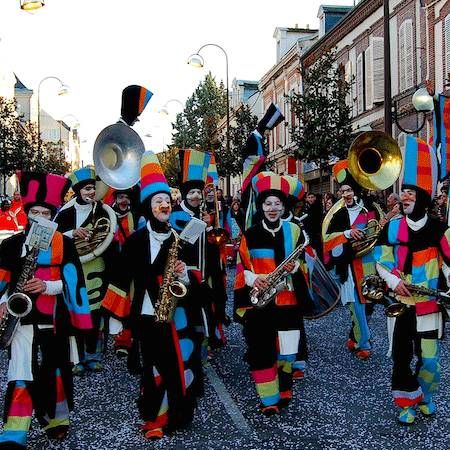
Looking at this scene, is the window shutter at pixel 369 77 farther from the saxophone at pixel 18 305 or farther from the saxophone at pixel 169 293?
the saxophone at pixel 18 305

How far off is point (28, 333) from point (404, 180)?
2.90m

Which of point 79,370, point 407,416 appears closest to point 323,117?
point 79,370

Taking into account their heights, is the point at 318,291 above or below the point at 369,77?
below

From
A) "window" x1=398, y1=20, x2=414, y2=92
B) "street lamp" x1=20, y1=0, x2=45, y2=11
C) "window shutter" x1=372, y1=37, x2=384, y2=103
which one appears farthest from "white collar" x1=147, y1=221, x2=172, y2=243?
"window shutter" x1=372, y1=37, x2=384, y2=103

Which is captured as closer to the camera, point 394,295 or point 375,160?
point 394,295

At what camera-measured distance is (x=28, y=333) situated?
476 centimetres

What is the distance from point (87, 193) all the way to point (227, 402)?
254 centimetres

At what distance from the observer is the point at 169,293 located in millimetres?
5145

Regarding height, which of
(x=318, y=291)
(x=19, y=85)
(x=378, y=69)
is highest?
(x=19, y=85)

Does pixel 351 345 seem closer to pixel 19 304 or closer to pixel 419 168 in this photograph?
pixel 419 168

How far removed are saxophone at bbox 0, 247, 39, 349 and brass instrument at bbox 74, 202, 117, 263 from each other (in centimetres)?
220

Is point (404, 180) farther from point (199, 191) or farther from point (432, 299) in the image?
point (199, 191)

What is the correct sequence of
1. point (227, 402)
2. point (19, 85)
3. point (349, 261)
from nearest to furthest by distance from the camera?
1. point (227, 402)
2. point (349, 261)
3. point (19, 85)

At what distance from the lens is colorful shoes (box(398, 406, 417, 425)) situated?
5.20 metres
